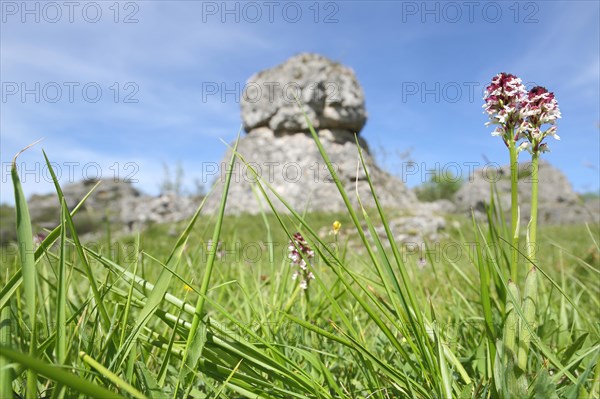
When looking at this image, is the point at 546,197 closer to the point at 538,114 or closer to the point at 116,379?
the point at 538,114

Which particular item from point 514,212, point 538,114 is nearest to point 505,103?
point 538,114

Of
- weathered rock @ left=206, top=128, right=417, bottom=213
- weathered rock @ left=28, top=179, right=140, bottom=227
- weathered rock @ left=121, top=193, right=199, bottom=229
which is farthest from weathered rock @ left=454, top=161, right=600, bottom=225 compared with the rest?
weathered rock @ left=28, top=179, right=140, bottom=227

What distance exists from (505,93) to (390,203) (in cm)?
1768

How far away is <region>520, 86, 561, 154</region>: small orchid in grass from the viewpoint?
2.35ft

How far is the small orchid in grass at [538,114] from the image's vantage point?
717 mm

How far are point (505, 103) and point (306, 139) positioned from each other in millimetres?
18184

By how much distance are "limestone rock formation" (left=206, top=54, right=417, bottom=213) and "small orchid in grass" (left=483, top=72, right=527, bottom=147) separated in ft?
53.0

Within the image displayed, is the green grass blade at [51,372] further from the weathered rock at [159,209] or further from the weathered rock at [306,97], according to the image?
the weathered rock at [159,209]

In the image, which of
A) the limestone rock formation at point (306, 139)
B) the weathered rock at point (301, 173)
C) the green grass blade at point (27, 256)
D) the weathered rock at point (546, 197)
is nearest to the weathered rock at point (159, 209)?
the limestone rock formation at point (306, 139)

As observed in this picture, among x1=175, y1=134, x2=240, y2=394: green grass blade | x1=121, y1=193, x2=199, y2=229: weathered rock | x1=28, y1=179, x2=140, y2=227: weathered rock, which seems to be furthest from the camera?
x1=121, y1=193, x2=199, y2=229: weathered rock

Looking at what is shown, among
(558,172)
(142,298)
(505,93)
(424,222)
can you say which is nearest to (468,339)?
(505,93)

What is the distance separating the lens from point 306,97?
59.4 ft

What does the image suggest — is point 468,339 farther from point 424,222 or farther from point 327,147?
point 327,147

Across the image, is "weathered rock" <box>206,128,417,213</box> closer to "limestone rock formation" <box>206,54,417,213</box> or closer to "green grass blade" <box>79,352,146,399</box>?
"limestone rock formation" <box>206,54,417,213</box>
